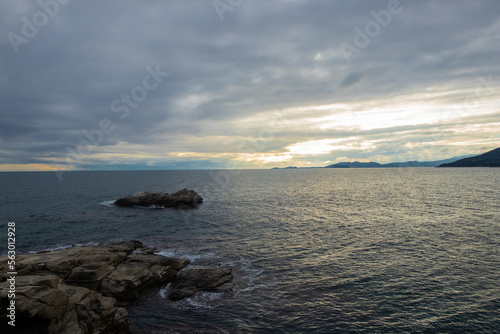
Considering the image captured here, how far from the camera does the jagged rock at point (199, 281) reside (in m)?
25.9

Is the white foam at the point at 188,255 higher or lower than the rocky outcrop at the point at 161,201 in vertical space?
lower

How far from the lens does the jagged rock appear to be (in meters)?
25.9

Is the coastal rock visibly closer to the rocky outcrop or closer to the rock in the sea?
the rock in the sea

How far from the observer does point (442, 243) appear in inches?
1494

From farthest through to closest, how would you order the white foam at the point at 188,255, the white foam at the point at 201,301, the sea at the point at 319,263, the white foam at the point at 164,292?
the white foam at the point at 188,255 → the white foam at the point at 164,292 → the white foam at the point at 201,301 → the sea at the point at 319,263

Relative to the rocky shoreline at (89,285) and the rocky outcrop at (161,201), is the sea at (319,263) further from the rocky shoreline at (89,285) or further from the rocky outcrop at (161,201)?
the rocky outcrop at (161,201)

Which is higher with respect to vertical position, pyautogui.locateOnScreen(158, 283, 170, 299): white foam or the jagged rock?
the jagged rock

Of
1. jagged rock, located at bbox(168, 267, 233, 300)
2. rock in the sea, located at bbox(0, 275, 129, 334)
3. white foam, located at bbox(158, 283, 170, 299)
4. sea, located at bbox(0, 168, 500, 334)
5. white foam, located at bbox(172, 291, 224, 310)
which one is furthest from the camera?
jagged rock, located at bbox(168, 267, 233, 300)

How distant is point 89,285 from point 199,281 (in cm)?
1050

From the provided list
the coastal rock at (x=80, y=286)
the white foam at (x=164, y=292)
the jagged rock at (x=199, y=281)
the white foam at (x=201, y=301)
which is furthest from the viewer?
the jagged rock at (x=199, y=281)

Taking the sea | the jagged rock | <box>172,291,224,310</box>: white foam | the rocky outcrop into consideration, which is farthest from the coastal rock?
the rocky outcrop

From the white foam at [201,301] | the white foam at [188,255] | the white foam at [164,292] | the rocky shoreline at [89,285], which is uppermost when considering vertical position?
the rocky shoreline at [89,285]

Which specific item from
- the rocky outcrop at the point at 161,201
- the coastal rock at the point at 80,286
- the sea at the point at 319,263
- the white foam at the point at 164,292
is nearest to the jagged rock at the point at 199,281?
the white foam at the point at 164,292

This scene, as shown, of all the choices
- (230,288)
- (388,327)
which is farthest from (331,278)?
(230,288)
